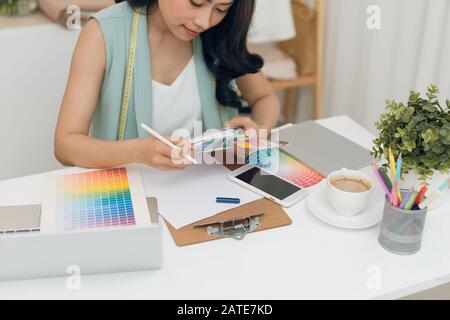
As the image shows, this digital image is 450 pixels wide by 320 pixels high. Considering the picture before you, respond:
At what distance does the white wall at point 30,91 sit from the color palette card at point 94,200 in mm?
919

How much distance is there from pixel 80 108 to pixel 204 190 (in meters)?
0.40

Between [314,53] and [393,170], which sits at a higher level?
[393,170]

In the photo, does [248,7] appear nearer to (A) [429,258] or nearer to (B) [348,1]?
(A) [429,258]

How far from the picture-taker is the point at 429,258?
1.08 m

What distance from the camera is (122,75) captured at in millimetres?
1517

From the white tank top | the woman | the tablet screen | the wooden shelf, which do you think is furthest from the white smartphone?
the wooden shelf

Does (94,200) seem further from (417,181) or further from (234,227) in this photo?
(417,181)

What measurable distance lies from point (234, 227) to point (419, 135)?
40 centimetres

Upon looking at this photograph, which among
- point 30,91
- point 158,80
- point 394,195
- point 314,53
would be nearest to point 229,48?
point 158,80

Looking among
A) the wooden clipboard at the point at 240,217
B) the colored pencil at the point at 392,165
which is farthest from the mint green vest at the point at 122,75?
the colored pencil at the point at 392,165

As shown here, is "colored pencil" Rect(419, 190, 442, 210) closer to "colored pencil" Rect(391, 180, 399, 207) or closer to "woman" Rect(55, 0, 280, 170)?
"colored pencil" Rect(391, 180, 399, 207)

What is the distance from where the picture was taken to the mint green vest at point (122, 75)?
150cm

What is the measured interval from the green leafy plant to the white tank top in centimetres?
63
